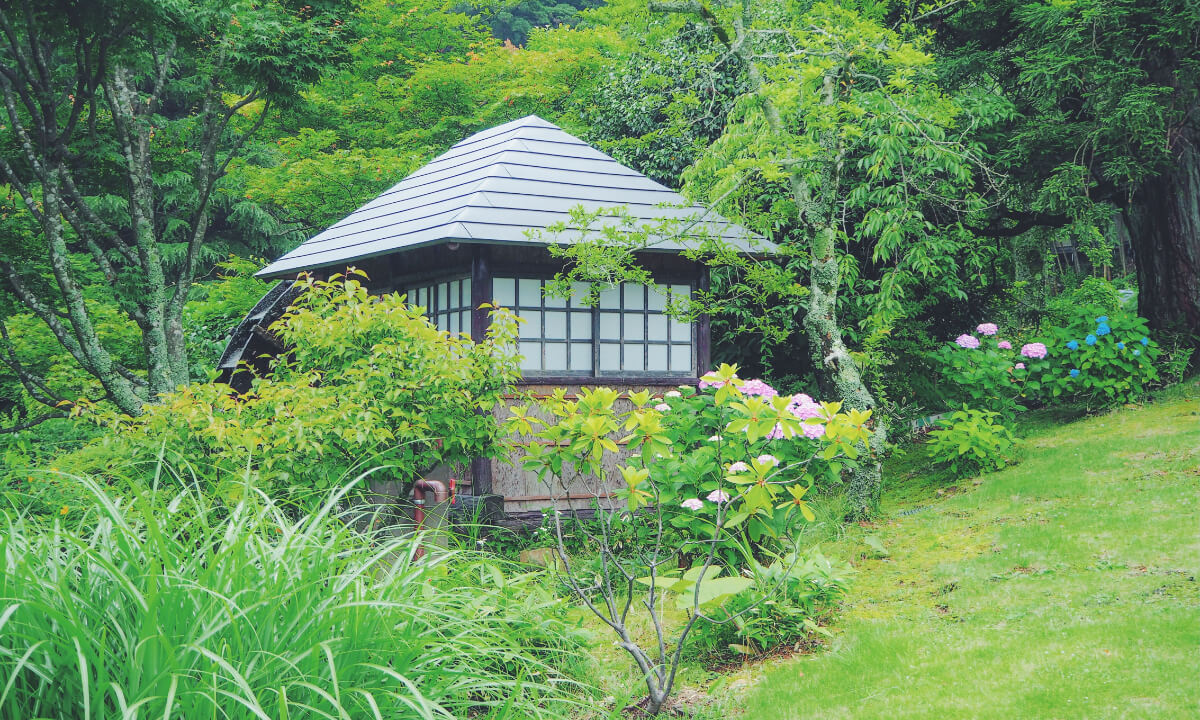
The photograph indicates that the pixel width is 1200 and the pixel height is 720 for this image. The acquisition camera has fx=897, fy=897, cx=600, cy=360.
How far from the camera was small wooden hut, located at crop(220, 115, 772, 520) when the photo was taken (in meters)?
9.01

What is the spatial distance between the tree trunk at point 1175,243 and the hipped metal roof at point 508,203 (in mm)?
4975

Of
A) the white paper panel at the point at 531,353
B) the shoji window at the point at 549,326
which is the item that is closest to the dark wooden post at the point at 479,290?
the shoji window at the point at 549,326

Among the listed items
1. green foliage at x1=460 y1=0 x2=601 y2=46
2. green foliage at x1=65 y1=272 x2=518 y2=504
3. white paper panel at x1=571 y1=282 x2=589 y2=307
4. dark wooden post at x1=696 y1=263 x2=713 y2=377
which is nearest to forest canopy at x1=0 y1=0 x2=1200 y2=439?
dark wooden post at x1=696 y1=263 x2=713 y2=377

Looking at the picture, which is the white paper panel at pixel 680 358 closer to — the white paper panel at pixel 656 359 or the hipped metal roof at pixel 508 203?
the white paper panel at pixel 656 359

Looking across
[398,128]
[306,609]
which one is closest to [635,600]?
[306,609]

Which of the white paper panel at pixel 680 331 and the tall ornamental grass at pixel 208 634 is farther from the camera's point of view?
the white paper panel at pixel 680 331

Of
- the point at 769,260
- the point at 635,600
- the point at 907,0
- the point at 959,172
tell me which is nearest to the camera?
the point at 635,600

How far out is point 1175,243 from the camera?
423 inches

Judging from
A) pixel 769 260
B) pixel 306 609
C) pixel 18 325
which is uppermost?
pixel 769 260

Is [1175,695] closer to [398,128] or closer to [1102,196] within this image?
[1102,196]

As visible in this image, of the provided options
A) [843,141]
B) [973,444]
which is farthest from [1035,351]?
[843,141]

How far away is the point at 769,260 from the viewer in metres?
10.9

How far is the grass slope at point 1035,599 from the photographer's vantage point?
4281 mm

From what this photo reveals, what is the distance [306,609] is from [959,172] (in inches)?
298
